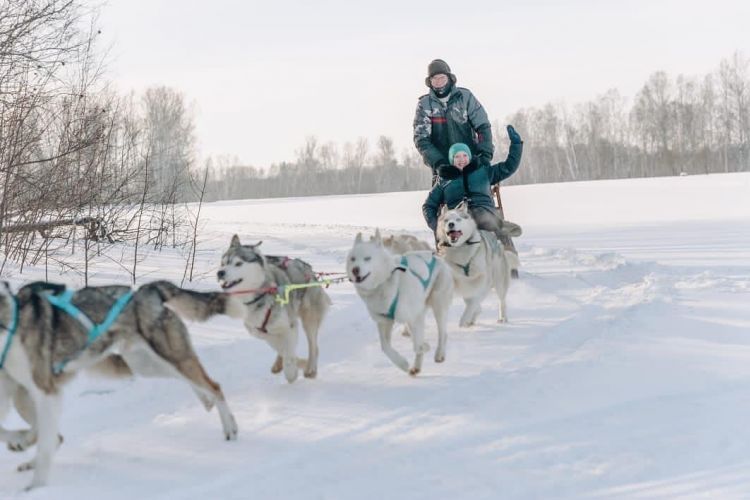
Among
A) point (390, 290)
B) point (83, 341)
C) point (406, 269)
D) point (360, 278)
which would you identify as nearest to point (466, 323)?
point (406, 269)

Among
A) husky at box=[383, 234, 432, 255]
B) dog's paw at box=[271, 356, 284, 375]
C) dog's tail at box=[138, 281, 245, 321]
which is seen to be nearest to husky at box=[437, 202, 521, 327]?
husky at box=[383, 234, 432, 255]

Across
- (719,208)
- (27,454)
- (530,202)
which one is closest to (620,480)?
(27,454)

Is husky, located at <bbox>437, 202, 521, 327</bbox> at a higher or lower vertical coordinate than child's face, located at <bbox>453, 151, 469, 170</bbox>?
lower

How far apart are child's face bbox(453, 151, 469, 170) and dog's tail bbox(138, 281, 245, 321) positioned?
13.1 feet

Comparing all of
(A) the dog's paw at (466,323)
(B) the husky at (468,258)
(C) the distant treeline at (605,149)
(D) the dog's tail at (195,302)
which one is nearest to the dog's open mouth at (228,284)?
(D) the dog's tail at (195,302)

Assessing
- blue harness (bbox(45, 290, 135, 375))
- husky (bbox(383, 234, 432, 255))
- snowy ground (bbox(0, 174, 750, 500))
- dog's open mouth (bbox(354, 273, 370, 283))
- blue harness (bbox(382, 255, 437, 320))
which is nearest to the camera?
snowy ground (bbox(0, 174, 750, 500))

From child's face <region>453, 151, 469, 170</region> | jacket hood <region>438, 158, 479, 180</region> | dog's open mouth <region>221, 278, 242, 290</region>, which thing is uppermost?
child's face <region>453, 151, 469, 170</region>

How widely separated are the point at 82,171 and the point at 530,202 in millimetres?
26447

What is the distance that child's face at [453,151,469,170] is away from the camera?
760cm

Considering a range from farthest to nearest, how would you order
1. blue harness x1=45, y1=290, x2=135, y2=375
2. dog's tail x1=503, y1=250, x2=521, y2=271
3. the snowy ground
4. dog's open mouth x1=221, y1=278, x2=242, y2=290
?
dog's tail x1=503, y1=250, x2=521, y2=271
dog's open mouth x1=221, y1=278, x2=242, y2=290
blue harness x1=45, y1=290, x2=135, y2=375
the snowy ground

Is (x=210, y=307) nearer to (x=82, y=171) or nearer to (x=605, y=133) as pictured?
(x=82, y=171)

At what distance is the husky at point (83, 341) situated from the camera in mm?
3359

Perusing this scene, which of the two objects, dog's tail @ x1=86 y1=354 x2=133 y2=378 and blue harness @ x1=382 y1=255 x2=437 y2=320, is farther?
blue harness @ x1=382 y1=255 x2=437 y2=320

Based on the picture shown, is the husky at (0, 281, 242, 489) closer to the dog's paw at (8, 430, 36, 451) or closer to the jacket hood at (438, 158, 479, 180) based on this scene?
the dog's paw at (8, 430, 36, 451)
